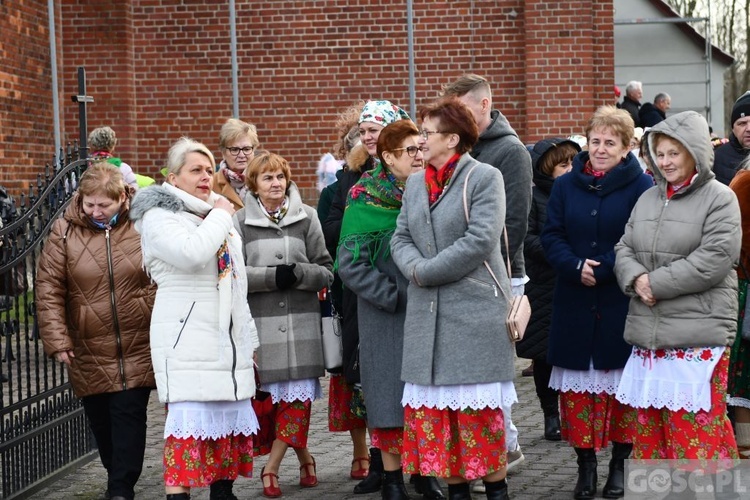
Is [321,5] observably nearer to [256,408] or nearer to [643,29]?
[256,408]

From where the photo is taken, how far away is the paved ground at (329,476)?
649 centimetres

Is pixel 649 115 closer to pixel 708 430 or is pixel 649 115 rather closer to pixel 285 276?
pixel 285 276

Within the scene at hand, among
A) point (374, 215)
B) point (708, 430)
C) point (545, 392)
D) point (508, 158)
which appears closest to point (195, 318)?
point (374, 215)

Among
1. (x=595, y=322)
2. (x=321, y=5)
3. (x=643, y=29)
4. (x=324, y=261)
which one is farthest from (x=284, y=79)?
(x=643, y=29)

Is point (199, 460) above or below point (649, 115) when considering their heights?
below

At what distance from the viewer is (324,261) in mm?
6727

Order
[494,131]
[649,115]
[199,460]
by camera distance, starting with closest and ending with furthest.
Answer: [199,460]
[494,131]
[649,115]

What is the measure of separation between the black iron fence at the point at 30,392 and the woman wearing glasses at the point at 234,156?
902 millimetres

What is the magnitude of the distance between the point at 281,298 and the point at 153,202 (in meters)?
1.07

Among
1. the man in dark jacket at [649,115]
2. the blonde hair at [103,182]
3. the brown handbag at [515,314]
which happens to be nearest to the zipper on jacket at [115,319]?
the blonde hair at [103,182]

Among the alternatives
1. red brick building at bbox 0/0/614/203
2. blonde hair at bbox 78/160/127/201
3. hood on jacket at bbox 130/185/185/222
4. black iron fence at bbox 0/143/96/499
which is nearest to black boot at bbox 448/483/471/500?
hood on jacket at bbox 130/185/185/222

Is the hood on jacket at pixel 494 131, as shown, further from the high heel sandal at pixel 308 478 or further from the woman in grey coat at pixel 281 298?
the high heel sandal at pixel 308 478

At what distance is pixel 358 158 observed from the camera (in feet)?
22.4

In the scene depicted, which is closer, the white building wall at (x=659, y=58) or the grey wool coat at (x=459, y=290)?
the grey wool coat at (x=459, y=290)
